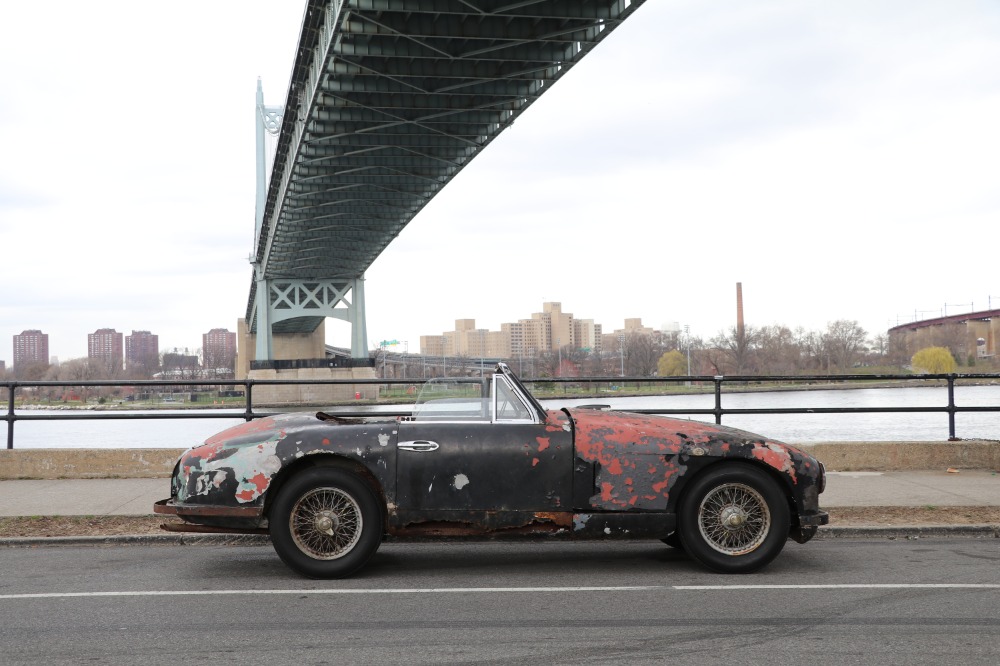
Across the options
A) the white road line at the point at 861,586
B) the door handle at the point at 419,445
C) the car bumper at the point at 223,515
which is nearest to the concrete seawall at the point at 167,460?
the car bumper at the point at 223,515

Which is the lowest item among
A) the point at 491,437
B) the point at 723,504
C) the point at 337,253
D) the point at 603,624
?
the point at 603,624

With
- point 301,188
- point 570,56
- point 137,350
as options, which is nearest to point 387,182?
point 301,188

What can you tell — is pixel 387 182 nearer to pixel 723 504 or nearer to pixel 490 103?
pixel 490 103

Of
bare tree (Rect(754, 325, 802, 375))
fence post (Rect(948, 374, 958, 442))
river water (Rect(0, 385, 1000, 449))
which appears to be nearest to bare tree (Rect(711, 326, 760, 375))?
bare tree (Rect(754, 325, 802, 375))

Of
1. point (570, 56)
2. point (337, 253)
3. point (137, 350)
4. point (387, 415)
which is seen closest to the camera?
point (387, 415)

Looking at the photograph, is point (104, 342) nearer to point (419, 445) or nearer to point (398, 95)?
point (398, 95)

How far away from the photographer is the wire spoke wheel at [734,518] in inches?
229

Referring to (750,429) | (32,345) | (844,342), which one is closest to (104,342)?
(32,345)

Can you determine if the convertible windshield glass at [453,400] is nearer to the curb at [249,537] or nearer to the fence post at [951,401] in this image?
the curb at [249,537]

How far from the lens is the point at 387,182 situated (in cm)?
4478

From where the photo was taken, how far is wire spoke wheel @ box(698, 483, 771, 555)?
19.1 feet

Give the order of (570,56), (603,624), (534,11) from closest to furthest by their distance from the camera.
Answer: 1. (603,624)
2. (534,11)
3. (570,56)

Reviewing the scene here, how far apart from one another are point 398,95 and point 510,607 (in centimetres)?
3090

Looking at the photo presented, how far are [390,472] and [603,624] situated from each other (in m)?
1.68
